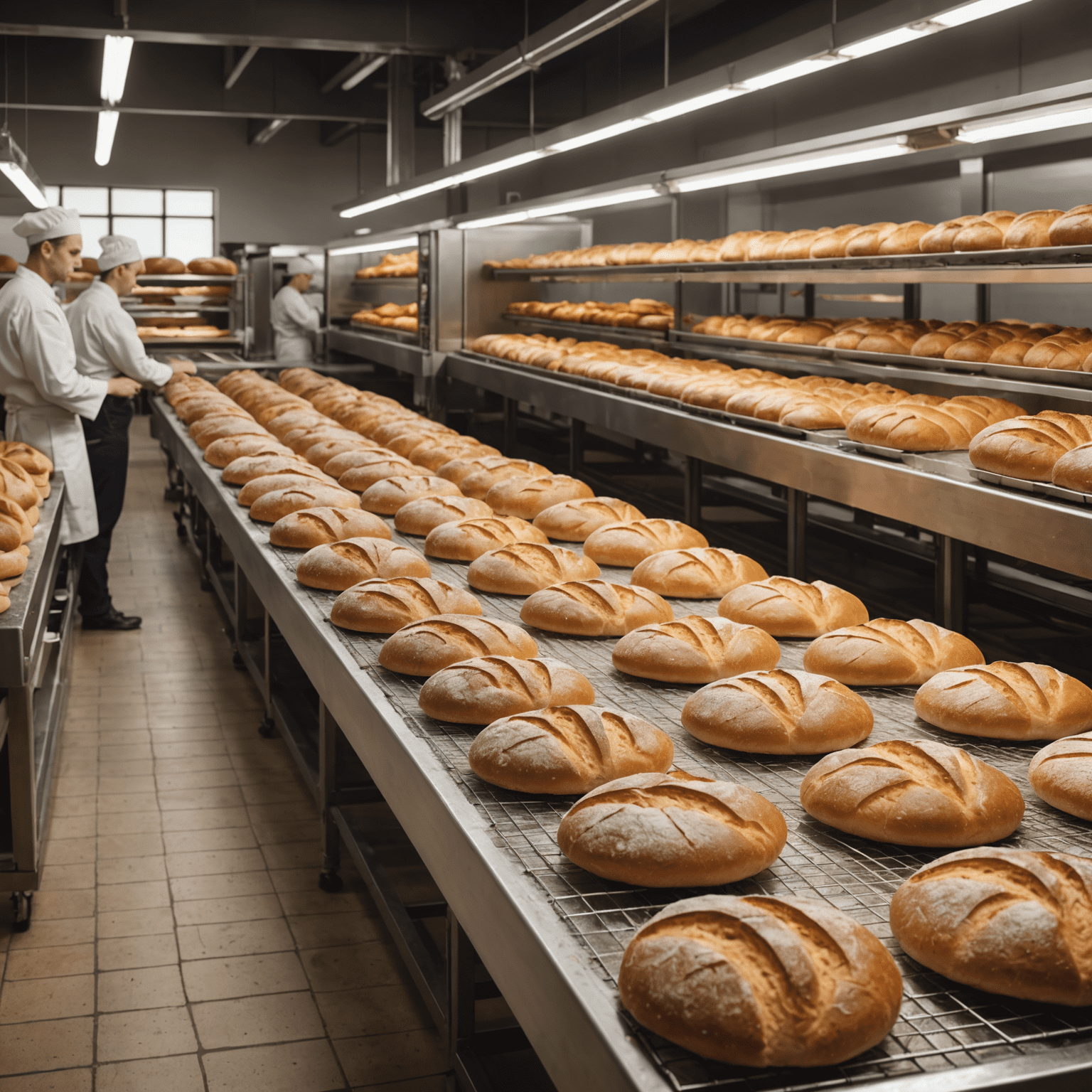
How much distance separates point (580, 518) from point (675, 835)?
1.64 m

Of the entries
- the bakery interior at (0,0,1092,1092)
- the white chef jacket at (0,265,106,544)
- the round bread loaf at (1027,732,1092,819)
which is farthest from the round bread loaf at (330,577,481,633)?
the white chef jacket at (0,265,106,544)

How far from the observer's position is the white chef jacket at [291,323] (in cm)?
868

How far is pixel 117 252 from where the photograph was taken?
16.6 ft

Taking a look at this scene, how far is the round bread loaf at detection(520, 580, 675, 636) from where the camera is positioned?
2.04 meters

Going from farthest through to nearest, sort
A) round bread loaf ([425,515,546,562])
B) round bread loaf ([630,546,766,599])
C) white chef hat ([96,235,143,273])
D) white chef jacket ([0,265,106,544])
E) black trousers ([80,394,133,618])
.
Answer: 1. white chef hat ([96,235,143,273])
2. black trousers ([80,394,133,618])
3. white chef jacket ([0,265,106,544])
4. round bread loaf ([425,515,546,562])
5. round bread loaf ([630,546,766,599])

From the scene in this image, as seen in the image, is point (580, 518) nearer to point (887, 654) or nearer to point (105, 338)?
point (887, 654)

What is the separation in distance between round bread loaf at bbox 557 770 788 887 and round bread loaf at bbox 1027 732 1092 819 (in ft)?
1.14

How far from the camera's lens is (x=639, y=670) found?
1.81 metres

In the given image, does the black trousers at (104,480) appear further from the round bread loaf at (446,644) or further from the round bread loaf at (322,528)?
the round bread loaf at (446,644)

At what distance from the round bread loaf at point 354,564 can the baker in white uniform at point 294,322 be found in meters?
6.45

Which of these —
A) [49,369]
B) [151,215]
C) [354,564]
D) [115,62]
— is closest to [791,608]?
[354,564]

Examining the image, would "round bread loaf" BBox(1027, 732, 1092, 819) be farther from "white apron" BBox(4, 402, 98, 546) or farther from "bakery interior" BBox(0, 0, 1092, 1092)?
"white apron" BBox(4, 402, 98, 546)

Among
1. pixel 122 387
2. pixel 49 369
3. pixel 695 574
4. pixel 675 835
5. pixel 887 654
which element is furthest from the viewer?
pixel 122 387

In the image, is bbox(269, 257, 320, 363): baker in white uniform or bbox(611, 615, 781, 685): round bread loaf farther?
bbox(269, 257, 320, 363): baker in white uniform
